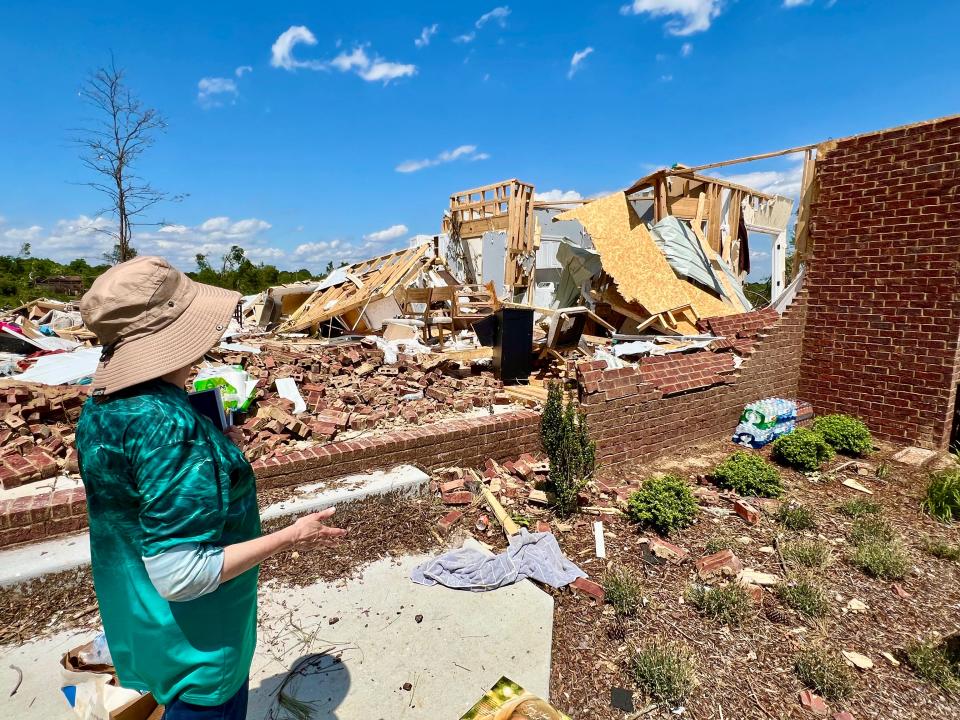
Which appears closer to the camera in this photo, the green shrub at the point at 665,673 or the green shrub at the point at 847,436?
the green shrub at the point at 665,673

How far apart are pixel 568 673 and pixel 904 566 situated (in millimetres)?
2665

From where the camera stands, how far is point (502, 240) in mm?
15211

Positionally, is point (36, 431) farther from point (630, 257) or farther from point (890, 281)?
point (890, 281)

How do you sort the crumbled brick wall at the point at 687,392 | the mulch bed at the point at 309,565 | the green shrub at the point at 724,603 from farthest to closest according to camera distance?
the crumbled brick wall at the point at 687,392 → the green shrub at the point at 724,603 → the mulch bed at the point at 309,565

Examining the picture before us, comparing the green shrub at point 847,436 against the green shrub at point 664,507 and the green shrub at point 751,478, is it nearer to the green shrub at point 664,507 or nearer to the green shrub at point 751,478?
the green shrub at point 751,478

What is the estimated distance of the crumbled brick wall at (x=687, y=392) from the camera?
18.8 ft

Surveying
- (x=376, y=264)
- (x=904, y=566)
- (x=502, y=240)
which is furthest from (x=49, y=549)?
(x=502, y=240)

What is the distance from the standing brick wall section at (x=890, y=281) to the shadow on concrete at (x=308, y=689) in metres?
7.24

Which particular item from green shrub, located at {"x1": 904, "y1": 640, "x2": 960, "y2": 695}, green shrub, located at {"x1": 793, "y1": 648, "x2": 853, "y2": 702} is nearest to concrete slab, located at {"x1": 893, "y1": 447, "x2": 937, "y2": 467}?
green shrub, located at {"x1": 904, "y1": 640, "x2": 960, "y2": 695}

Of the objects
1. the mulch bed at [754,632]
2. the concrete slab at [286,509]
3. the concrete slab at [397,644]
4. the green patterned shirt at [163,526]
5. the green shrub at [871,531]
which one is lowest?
the mulch bed at [754,632]

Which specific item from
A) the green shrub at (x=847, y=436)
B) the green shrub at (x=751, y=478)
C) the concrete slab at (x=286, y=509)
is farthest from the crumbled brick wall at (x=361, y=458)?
the green shrub at (x=847, y=436)

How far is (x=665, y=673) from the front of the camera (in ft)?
8.70

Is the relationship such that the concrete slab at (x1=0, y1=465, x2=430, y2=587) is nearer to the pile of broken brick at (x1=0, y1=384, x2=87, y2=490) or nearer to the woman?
the pile of broken brick at (x1=0, y1=384, x2=87, y2=490)

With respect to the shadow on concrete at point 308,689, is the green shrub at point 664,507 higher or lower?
higher
